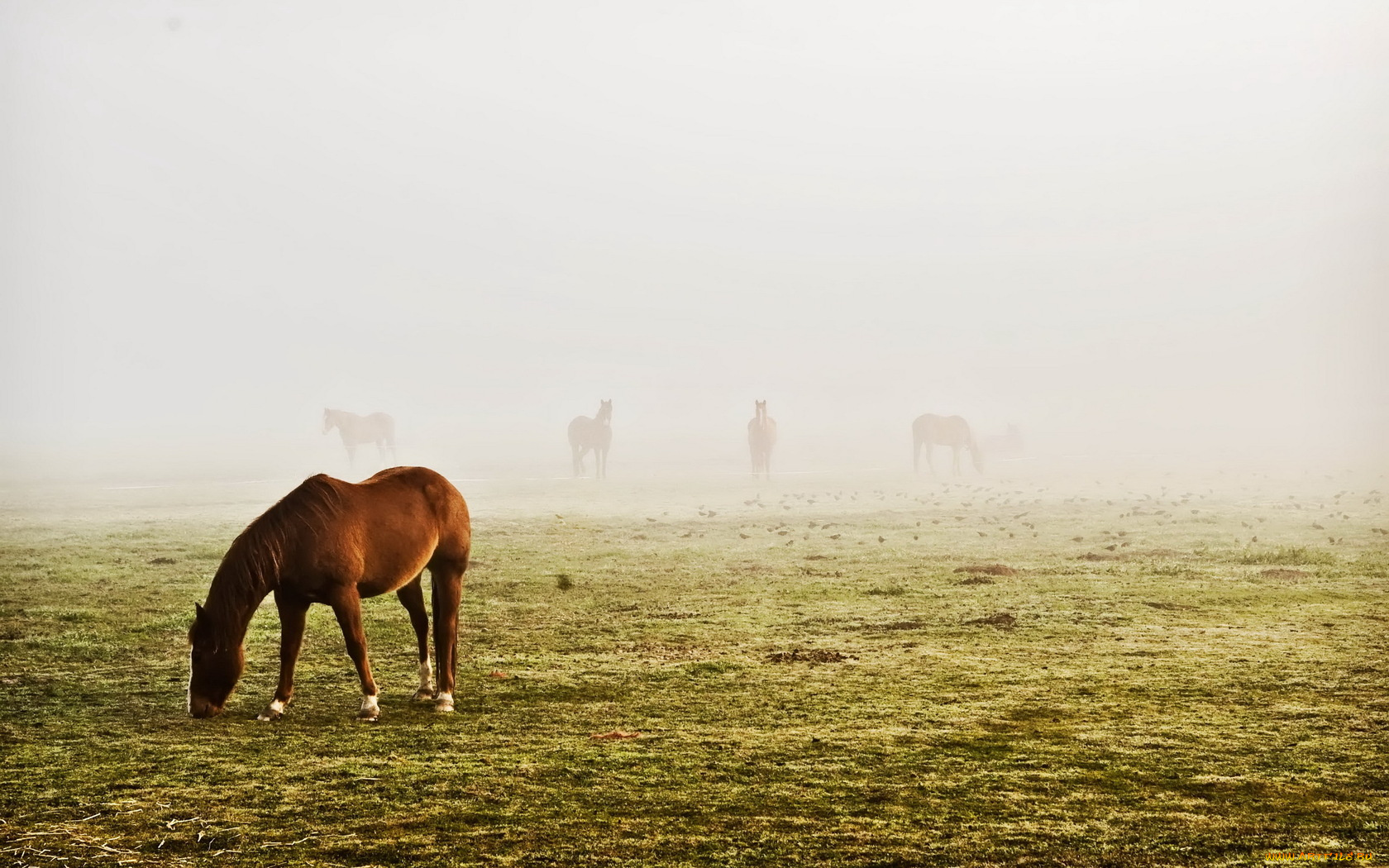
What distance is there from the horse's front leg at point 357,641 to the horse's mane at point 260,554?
50 cm

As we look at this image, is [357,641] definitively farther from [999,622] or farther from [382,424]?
[382,424]

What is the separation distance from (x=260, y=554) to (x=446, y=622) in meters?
1.60

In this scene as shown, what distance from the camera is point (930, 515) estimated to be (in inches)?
1236

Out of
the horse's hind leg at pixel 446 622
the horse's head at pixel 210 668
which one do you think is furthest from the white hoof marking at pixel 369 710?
the horse's head at pixel 210 668

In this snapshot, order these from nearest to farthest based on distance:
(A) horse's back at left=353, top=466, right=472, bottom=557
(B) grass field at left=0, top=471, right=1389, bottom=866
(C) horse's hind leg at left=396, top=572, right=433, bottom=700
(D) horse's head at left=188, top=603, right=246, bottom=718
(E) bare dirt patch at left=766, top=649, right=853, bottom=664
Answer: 1. (B) grass field at left=0, top=471, right=1389, bottom=866
2. (D) horse's head at left=188, top=603, right=246, bottom=718
3. (A) horse's back at left=353, top=466, right=472, bottom=557
4. (C) horse's hind leg at left=396, top=572, right=433, bottom=700
5. (E) bare dirt patch at left=766, top=649, right=853, bottom=664

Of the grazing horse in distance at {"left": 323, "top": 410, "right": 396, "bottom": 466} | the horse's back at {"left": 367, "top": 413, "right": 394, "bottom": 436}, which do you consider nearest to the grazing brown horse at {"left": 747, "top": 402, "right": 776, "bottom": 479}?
the grazing horse in distance at {"left": 323, "top": 410, "right": 396, "bottom": 466}

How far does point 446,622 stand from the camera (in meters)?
8.83

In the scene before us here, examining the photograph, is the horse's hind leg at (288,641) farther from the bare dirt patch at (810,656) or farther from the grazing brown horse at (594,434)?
the grazing brown horse at (594,434)

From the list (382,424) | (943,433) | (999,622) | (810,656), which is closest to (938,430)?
(943,433)

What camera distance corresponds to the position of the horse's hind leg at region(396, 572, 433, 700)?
8922 millimetres

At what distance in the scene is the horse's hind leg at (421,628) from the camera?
892 centimetres

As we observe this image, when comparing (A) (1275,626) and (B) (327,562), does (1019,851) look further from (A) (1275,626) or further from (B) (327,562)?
(A) (1275,626)

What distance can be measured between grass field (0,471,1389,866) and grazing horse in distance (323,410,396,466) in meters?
37.1

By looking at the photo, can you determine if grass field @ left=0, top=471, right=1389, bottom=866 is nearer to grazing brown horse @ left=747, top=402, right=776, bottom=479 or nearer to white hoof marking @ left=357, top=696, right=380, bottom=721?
white hoof marking @ left=357, top=696, right=380, bottom=721
